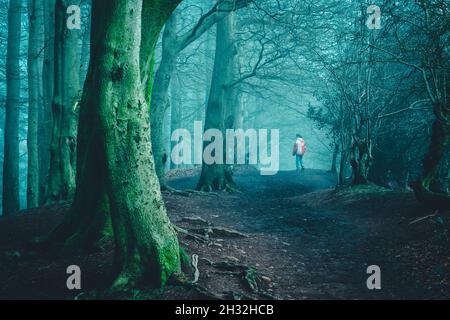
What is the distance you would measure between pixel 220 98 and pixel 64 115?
619cm

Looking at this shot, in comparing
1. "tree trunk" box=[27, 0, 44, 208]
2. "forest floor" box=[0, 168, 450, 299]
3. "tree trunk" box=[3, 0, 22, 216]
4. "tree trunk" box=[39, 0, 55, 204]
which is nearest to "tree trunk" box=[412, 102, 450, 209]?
"forest floor" box=[0, 168, 450, 299]

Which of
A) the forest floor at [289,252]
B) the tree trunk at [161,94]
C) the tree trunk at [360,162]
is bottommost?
the forest floor at [289,252]

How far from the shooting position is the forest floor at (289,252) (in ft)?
15.5

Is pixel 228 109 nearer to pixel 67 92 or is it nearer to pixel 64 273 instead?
pixel 67 92

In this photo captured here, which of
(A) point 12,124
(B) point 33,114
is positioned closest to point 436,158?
(B) point 33,114

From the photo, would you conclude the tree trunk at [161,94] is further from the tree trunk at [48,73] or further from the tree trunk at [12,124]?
the tree trunk at [12,124]

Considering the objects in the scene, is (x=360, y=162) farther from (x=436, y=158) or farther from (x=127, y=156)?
(x=127, y=156)

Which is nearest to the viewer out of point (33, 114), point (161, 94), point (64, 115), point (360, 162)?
point (64, 115)

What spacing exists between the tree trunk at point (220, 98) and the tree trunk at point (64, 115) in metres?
5.30

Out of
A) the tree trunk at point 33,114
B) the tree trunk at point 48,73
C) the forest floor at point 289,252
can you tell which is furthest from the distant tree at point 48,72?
the forest floor at point 289,252

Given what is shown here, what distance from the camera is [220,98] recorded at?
1372 cm

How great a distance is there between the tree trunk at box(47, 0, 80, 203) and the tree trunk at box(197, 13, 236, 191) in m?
5.30

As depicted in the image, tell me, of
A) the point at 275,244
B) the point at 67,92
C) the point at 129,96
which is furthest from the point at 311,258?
the point at 67,92

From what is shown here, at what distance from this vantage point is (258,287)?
4.88 metres
